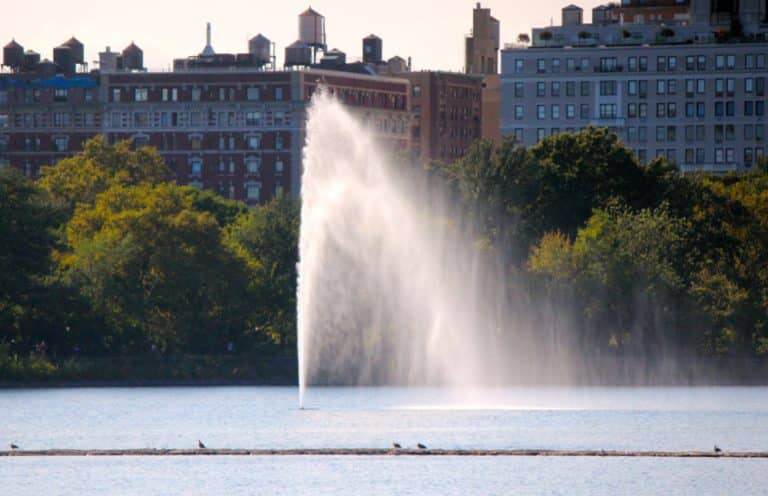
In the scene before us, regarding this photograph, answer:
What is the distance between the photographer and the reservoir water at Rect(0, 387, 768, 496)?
250 ft

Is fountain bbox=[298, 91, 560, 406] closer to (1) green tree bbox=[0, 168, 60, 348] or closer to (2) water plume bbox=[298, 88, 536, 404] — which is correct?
(2) water plume bbox=[298, 88, 536, 404]

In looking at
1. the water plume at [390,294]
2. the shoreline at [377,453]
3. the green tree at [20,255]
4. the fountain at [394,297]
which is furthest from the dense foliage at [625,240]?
the shoreline at [377,453]

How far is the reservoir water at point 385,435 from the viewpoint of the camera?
250ft

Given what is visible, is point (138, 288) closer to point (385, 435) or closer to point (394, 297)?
point (394, 297)

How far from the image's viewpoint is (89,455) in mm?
82438

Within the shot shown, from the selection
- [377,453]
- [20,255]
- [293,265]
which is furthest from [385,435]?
[293,265]

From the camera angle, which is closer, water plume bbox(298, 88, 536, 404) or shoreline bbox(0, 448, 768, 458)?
shoreline bbox(0, 448, 768, 458)

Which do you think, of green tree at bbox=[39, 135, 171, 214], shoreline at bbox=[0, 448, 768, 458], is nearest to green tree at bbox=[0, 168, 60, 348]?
green tree at bbox=[39, 135, 171, 214]

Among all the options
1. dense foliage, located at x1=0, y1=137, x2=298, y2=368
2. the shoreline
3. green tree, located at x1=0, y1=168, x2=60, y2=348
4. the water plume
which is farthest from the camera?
dense foliage, located at x1=0, y1=137, x2=298, y2=368

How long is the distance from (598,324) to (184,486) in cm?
5879

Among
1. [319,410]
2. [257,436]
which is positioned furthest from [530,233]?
[257,436]

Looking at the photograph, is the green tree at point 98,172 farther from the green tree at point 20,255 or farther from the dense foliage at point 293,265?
the green tree at point 20,255

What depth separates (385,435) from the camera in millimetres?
90750

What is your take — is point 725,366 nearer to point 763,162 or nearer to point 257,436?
point 257,436
